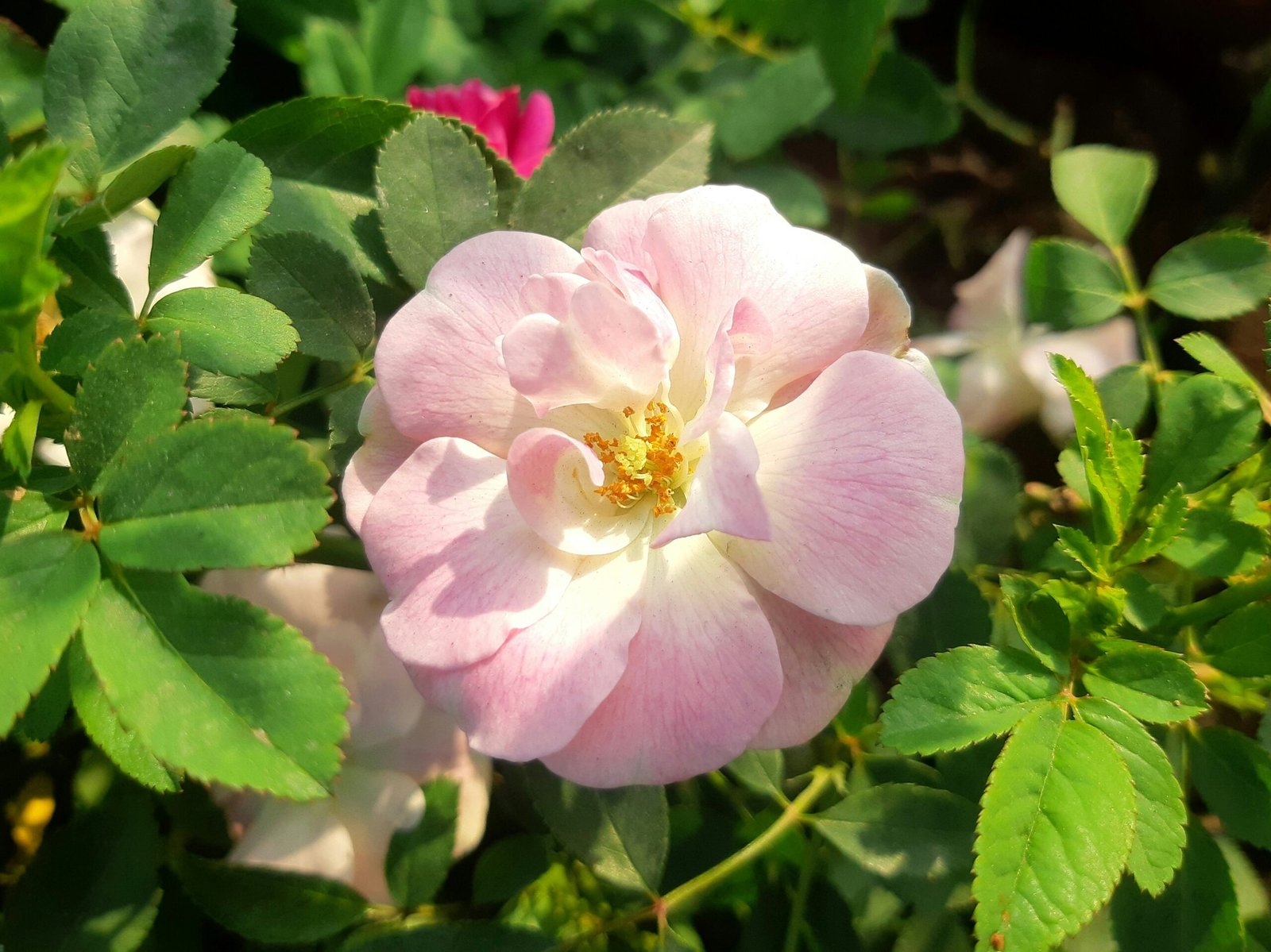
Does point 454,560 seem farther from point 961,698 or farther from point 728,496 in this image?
point 961,698

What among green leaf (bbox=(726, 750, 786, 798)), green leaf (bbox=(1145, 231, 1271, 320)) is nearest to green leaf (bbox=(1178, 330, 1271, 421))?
green leaf (bbox=(1145, 231, 1271, 320))

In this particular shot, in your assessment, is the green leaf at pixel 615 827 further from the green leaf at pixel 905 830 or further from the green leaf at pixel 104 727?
the green leaf at pixel 104 727

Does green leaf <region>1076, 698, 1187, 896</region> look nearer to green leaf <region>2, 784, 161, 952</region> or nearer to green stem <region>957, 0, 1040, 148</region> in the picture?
green leaf <region>2, 784, 161, 952</region>

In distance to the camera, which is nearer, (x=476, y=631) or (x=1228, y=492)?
(x=476, y=631)

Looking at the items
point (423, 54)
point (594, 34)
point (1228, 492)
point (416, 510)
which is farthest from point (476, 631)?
point (594, 34)

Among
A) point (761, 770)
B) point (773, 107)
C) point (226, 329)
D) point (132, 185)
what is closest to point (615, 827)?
point (761, 770)

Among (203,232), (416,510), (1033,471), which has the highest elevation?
(203,232)

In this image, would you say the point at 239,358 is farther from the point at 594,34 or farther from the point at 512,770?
the point at 594,34
